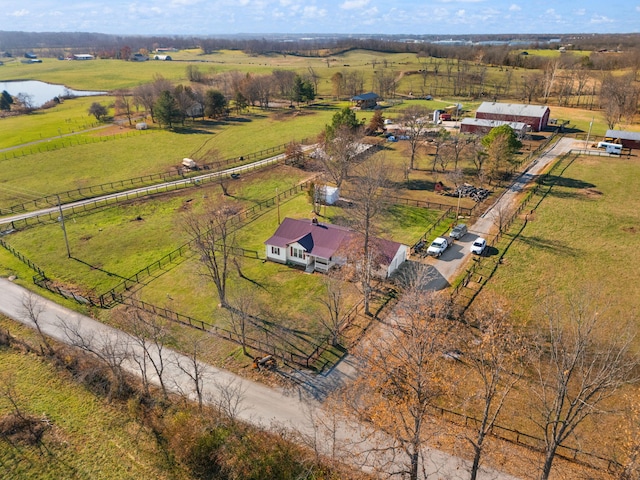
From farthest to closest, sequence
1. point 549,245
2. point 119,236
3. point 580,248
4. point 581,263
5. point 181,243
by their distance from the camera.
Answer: point 119,236, point 181,243, point 549,245, point 580,248, point 581,263

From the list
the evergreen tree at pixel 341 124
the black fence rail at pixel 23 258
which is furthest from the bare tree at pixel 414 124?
the black fence rail at pixel 23 258

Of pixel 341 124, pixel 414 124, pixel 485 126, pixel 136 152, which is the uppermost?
pixel 341 124

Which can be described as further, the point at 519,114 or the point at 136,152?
the point at 519,114

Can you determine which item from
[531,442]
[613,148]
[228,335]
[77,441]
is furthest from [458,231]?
[613,148]

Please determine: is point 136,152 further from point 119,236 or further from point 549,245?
point 549,245

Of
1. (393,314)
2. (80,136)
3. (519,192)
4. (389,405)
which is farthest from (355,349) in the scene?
(80,136)
